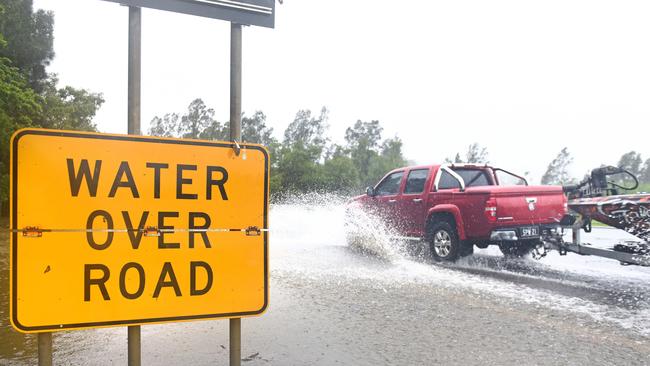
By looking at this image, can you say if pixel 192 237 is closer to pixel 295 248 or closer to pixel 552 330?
pixel 552 330

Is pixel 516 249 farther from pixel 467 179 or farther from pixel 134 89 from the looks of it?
pixel 134 89

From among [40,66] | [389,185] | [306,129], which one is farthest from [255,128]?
[389,185]

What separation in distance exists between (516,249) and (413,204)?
2346mm

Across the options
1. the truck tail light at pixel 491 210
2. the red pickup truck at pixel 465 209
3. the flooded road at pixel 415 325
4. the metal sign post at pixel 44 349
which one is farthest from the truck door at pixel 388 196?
the metal sign post at pixel 44 349

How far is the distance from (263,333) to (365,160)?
9780 cm

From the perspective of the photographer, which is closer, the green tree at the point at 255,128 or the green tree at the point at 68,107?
the green tree at the point at 68,107

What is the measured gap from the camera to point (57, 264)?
2.46 meters

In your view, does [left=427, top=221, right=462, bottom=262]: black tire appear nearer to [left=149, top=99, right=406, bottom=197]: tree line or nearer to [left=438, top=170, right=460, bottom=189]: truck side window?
[left=438, top=170, right=460, bottom=189]: truck side window

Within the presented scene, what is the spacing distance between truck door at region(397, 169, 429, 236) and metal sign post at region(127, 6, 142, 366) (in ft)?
29.3

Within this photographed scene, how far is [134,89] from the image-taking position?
105 inches

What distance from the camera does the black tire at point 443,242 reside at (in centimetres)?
1025

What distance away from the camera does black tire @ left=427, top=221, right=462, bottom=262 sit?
1025 centimetres

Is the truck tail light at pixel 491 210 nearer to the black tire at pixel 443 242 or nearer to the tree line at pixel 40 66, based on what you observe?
the black tire at pixel 443 242

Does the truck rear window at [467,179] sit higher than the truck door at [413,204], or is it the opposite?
the truck rear window at [467,179]
